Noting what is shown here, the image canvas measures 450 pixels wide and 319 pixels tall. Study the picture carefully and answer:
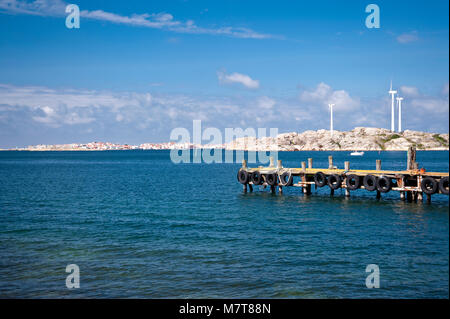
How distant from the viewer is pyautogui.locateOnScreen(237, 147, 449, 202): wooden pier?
134ft

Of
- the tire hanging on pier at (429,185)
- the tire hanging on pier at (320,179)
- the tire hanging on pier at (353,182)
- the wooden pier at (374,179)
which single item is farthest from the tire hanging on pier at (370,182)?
the tire hanging on pier at (320,179)

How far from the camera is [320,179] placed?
168 feet

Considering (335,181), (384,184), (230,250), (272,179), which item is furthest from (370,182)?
(230,250)

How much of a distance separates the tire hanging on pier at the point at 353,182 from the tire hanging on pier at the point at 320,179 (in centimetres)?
306

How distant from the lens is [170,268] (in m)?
22.6

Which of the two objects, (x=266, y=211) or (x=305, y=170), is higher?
(x=305, y=170)

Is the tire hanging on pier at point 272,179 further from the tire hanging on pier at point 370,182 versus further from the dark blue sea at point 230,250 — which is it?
the tire hanging on pier at point 370,182

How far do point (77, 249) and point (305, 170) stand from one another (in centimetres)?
3270

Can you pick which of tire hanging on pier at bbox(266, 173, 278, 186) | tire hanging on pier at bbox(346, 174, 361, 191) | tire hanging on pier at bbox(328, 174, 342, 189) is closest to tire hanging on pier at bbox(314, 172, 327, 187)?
tire hanging on pier at bbox(328, 174, 342, 189)

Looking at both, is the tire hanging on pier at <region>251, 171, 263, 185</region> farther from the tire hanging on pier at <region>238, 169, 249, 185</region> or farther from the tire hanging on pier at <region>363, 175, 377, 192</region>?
the tire hanging on pier at <region>363, 175, 377, 192</region>

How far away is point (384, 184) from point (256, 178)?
1790 centimetres
